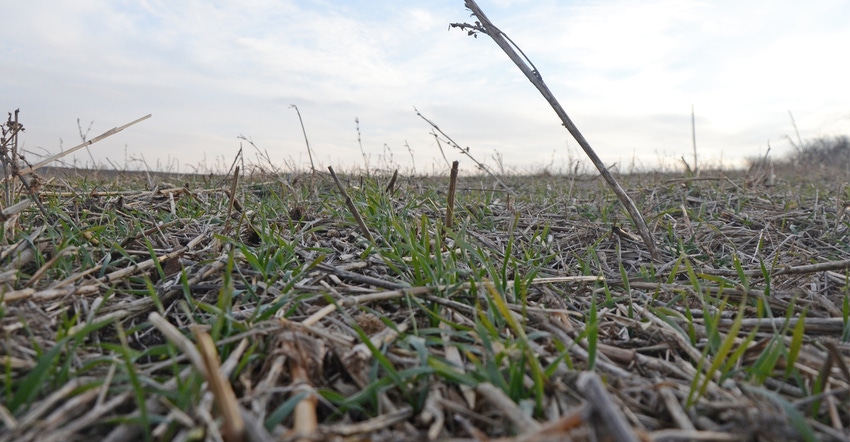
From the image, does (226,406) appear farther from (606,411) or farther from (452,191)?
(452,191)

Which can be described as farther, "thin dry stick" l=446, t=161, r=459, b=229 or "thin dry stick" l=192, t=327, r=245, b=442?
"thin dry stick" l=446, t=161, r=459, b=229

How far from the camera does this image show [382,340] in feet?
5.11

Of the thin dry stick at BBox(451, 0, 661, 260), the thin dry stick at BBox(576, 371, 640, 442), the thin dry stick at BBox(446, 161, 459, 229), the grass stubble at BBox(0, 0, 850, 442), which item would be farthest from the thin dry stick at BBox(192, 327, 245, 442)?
the thin dry stick at BBox(451, 0, 661, 260)

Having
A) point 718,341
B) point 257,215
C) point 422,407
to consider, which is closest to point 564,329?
point 718,341

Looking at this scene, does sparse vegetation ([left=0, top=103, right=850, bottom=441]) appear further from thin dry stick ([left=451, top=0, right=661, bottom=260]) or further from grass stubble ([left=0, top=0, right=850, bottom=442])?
thin dry stick ([left=451, top=0, right=661, bottom=260])

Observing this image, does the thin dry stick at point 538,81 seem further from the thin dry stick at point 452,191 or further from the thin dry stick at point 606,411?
the thin dry stick at point 606,411

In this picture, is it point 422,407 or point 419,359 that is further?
point 419,359

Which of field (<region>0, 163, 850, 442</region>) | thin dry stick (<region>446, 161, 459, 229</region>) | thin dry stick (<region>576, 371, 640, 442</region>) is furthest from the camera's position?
thin dry stick (<region>446, 161, 459, 229</region>)

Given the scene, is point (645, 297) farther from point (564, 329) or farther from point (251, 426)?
point (251, 426)

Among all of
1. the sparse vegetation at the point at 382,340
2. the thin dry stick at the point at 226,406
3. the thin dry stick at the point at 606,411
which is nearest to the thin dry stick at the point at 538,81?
the sparse vegetation at the point at 382,340

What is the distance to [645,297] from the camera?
218 centimetres

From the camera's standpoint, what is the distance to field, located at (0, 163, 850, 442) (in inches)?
46.6

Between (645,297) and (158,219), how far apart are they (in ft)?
8.20

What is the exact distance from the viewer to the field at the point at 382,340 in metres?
1.18
